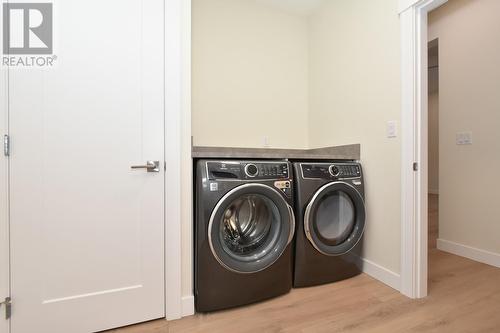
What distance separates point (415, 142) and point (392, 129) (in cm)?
19

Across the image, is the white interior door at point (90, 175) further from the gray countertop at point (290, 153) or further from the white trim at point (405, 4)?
the white trim at point (405, 4)

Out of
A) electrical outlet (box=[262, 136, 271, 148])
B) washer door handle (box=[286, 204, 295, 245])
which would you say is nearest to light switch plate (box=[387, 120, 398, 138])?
washer door handle (box=[286, 204, 295, 245])

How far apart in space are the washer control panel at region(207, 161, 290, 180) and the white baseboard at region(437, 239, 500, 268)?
6.54 feet

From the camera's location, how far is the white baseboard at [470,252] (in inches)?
79.2

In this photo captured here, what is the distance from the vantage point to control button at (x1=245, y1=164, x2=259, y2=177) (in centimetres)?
142

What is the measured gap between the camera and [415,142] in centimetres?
149

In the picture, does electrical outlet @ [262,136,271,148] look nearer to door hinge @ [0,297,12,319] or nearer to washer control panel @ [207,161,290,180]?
washer control panel @ [207,161,290,180]

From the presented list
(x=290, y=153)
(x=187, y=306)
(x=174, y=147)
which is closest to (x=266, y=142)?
(x=290, y=153)

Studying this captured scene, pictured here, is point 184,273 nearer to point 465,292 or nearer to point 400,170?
point 400,170

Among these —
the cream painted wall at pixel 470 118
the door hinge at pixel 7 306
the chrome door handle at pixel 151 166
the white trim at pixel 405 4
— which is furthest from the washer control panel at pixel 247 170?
the cream painted wall at pixel 470 118

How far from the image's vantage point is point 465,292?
5.14 feet

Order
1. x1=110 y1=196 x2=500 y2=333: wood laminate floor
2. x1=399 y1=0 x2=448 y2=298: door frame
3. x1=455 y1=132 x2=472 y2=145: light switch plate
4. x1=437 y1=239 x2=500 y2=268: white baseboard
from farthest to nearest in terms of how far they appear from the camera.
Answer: x1=455 y1=132 x2=472 y2=145: light switch plate
x1=437 y1=239 x2=500 y2=268: white baseboard
x1=399 y1=0 x2=448 y2=298: door frame
x1=110 y1=196 x2=500 y2=333: wood laminate floor

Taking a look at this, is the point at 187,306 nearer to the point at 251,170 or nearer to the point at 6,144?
the point at 251,170

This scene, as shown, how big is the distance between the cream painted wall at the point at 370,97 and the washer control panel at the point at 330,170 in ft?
0.45
